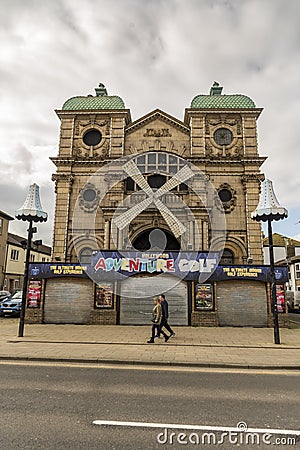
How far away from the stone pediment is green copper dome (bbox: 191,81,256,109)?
2.60 m

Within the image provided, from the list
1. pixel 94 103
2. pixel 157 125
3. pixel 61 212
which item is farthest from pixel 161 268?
pixel 94 103

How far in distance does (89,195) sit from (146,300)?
1268 cm

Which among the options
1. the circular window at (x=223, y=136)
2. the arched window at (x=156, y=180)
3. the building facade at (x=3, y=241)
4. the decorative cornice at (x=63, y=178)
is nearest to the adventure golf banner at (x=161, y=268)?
the arched window at (x=156, y=180)

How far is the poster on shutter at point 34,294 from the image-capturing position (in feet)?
60.7

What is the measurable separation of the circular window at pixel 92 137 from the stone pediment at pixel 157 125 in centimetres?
257

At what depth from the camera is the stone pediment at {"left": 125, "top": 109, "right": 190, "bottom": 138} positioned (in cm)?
2909

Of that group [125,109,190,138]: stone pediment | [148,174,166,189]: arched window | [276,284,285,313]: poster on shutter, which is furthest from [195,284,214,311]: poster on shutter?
[125,109,190,138]: stone pediment

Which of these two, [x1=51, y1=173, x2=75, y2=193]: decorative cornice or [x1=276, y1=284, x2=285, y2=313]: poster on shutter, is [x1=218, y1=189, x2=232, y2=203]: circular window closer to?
[x1=276, y1=284, x2=285, y2=313]: poster on shutter

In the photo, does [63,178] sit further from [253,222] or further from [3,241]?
[3,241]

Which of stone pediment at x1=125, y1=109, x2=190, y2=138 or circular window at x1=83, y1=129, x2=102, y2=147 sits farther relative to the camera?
circular window at x1=83, y1=129, x2=102, y2=147

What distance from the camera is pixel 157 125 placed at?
2942cm

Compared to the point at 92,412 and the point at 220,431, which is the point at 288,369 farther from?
the point at 92,412

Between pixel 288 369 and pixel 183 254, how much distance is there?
1008cm

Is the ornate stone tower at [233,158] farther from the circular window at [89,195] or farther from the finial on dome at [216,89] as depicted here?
the circular window at [89,195]
